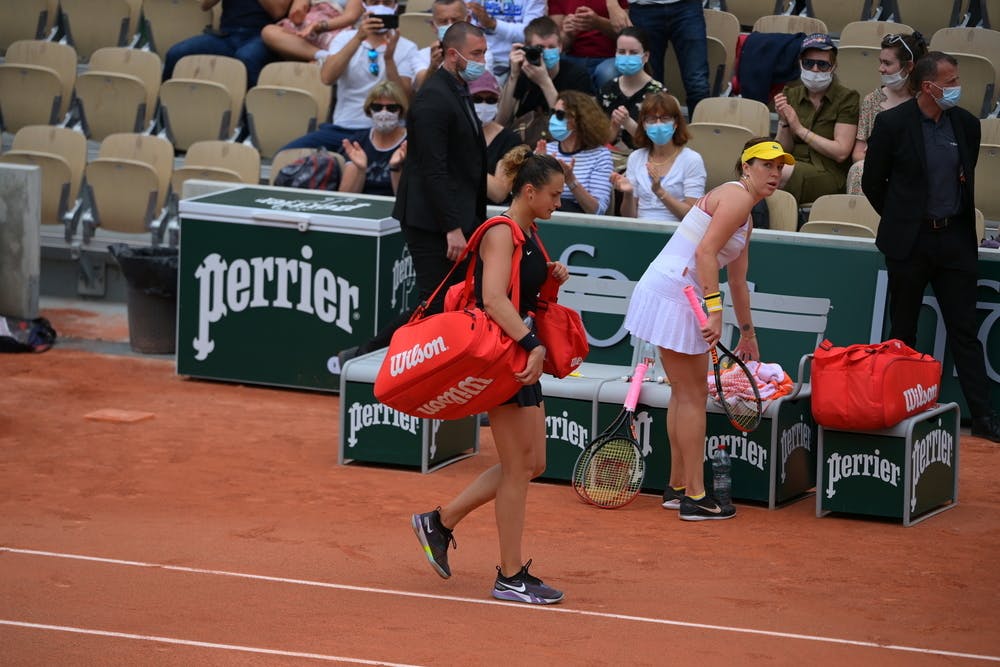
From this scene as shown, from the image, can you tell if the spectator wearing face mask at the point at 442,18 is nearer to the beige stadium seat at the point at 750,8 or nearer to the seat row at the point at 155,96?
the seat row at the point at 155,96

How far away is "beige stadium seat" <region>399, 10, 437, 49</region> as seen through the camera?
44.5 ft

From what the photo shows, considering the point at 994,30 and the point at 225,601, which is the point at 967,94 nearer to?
the point at 994,30

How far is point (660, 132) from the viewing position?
9820 mm

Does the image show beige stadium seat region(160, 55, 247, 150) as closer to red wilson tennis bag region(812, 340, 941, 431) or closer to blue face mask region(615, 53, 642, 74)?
blue face mask region(615, 53, 642, 74)

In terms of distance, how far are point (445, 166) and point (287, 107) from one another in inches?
185

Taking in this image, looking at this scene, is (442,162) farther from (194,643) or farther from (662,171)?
(194,643)

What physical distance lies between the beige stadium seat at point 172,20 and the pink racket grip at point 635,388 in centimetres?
837

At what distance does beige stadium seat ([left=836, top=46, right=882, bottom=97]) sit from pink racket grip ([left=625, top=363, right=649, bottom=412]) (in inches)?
186

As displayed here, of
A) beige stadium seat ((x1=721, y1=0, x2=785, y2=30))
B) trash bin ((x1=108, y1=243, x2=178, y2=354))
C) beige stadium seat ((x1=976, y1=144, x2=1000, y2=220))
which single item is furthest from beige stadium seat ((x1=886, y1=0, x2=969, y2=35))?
trash bin ((x1=108, y1=243, x2=178, y2=354))

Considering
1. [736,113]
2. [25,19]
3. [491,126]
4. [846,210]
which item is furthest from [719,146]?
[25,19]

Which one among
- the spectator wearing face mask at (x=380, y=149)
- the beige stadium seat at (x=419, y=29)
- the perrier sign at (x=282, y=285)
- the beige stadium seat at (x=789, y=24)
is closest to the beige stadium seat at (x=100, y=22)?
the beige stadium seat at (x=419, y=29)

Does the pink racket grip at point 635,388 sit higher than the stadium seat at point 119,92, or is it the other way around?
the stadium seat at point 119,92

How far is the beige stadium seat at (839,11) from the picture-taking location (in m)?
13.1

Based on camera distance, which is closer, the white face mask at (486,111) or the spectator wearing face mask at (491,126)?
the spectator wearing face mask at (491,126)
